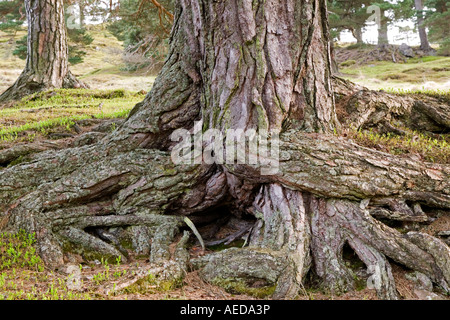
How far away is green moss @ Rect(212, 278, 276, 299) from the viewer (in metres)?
3.64

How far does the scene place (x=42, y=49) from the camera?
12.7 metres

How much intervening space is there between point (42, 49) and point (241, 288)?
12.3 metres

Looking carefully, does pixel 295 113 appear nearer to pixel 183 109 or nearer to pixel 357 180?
pixel 357 180

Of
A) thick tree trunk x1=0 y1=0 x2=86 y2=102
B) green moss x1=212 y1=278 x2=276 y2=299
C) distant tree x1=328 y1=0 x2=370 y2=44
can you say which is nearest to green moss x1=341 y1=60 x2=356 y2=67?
distant tree x1=328 y1=0 x2=370 y2=44

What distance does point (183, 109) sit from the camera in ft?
17.7

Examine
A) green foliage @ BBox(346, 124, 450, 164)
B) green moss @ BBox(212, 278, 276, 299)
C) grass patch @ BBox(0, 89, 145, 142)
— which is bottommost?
green moss @ BBox(212, 278, 276, 299)

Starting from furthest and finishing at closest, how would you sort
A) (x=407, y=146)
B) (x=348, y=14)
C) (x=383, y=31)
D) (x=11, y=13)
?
(x=11, y=13), (x=383, y=31), (x=348, y=14), (x=407, y=146)

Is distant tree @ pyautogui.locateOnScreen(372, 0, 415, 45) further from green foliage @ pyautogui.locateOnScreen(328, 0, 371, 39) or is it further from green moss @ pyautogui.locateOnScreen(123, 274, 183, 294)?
green moss @ pyautogui.locateOnScreen(123, 274, 183, 294)

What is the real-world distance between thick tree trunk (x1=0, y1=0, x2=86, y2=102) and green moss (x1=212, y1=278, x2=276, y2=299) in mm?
11721

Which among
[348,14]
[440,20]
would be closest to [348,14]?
[348,14]

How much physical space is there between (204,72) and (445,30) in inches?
1335

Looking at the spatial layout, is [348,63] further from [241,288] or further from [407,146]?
[241,288]

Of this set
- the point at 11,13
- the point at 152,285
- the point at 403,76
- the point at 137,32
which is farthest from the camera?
the point at 11,13
